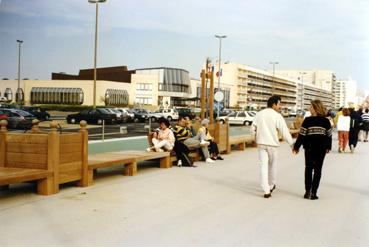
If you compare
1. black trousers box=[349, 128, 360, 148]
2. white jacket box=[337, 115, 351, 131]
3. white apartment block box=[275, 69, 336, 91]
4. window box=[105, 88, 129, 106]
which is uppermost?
white apartment block box=[275, 69, 336, 91]

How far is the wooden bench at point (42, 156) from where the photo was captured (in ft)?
16.8

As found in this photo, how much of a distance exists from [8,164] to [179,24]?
7.86 ft

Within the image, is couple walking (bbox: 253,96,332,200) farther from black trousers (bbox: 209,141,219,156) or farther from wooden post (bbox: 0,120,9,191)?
black trousers (bbox: 209,141,219,156)

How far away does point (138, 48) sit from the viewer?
4.89 metres

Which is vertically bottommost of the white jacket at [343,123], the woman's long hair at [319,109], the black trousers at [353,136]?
the black trousers at [353,136]

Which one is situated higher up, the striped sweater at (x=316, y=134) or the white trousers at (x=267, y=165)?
the striped sweater at (x=316, y=134)

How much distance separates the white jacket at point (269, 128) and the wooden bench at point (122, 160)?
192 centimetres

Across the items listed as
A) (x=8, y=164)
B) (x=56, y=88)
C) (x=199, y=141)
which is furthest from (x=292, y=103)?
(x=8, y=164)

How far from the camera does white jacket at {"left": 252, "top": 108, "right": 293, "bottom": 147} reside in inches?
221

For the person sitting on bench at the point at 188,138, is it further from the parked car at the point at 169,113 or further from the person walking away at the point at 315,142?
the parked car at the point at 169,113

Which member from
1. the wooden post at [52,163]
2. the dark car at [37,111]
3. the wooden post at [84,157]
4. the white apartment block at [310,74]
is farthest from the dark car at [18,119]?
the white apartment block at [310,74]

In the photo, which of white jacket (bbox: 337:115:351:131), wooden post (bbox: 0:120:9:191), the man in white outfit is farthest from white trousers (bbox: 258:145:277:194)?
white jacket (bbox: 337:115:351:131)

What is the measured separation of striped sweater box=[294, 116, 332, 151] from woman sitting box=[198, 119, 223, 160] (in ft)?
11.2

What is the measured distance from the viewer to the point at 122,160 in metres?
6.55
